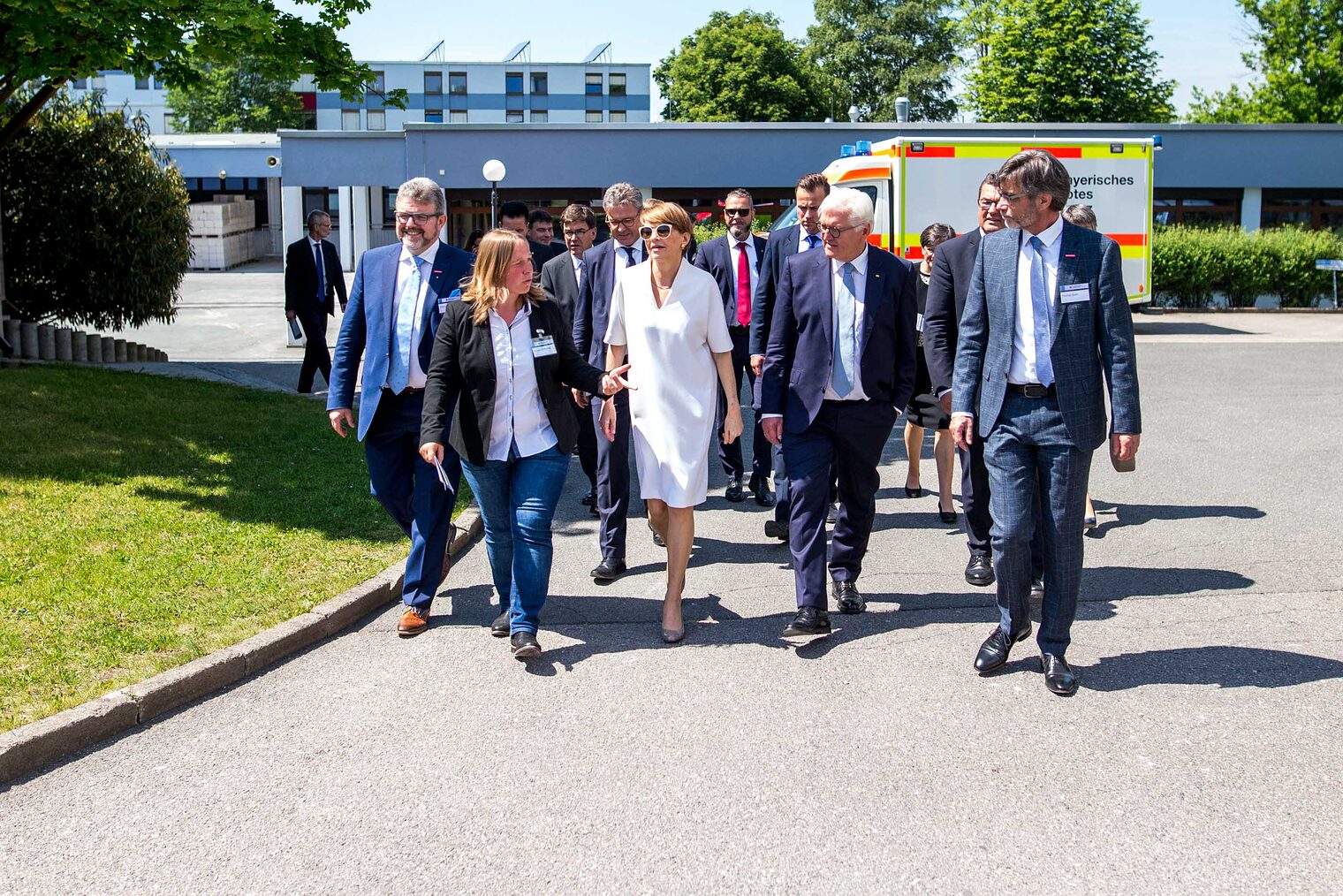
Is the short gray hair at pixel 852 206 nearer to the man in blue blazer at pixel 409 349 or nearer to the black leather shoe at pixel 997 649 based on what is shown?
the man in blue blazer at pixel 409 349

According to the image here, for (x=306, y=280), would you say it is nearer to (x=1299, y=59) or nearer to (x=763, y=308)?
(x=763, y=308)

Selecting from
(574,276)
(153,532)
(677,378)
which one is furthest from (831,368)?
→ (153,532)

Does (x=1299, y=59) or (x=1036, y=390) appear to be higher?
(x=1299, y=59)

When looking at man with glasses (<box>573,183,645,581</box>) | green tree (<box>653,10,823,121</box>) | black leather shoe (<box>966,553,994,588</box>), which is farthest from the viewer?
green tree (<box>653,10,823,121</box>)

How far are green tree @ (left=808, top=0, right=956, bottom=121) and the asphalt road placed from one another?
223 feet

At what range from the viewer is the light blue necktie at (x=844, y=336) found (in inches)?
233

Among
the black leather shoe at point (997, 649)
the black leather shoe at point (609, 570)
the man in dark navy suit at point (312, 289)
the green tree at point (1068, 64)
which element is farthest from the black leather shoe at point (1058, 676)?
the green tree at point (1068, 64)

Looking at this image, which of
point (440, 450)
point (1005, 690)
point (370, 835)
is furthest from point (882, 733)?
point (440, 450)

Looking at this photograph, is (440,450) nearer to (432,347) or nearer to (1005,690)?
(432,347)

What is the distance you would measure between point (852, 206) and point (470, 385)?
1828 millimetres

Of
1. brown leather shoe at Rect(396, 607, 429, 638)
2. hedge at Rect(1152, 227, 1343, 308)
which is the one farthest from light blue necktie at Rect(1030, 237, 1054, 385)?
hedge at Rect(1152, 227, 1343, 308)

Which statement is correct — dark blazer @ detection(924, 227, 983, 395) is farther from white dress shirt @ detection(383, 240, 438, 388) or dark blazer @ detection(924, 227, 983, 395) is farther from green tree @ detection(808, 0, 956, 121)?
green tree @ detection(808, 0, 956, 121)

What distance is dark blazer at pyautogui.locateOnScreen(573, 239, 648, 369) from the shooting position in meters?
7.63

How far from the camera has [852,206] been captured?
5828 mm
